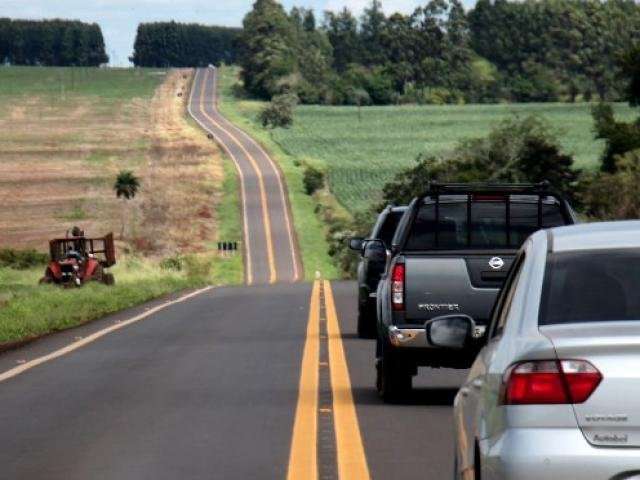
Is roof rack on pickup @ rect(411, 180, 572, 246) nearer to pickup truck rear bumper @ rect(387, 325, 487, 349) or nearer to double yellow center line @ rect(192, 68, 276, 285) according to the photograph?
pickup truck rear bumper @ rect(387, 325, 487, 349)

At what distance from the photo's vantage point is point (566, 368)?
6.29 metres

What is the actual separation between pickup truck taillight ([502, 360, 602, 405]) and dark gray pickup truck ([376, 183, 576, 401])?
848cm

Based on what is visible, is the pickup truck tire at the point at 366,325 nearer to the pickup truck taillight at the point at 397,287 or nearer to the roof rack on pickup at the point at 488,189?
the roof rack on pickup at the point at 488,189

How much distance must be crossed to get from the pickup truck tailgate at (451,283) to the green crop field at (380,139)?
9975 centimetres

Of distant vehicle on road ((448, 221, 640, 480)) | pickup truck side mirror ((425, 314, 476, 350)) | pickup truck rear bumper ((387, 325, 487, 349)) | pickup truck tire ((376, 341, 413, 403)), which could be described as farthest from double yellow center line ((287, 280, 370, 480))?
distant vehicle on road ((448, 221, 640, 480))

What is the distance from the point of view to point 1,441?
13.7m

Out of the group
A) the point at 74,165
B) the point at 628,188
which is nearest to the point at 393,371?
the point at 628,188

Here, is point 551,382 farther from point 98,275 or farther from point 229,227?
point 229,227

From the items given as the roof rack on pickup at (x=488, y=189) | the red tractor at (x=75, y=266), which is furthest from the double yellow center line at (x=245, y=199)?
the roof rack on pickup at (x=488, y=189)

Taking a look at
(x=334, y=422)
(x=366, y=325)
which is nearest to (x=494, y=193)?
(x=334, y=422)

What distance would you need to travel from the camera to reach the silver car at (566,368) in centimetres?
619

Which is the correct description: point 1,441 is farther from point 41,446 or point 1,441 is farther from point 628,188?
point 628,188

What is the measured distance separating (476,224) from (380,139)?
158 m

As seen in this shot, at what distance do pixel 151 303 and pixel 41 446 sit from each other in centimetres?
2733
